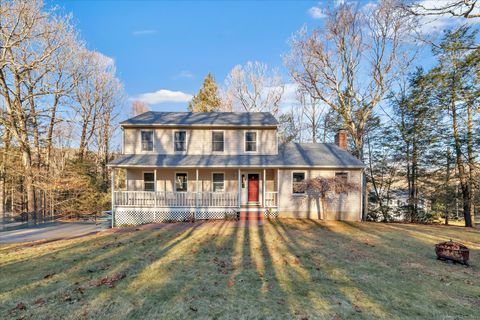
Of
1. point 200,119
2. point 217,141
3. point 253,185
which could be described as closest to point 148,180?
point 217,141

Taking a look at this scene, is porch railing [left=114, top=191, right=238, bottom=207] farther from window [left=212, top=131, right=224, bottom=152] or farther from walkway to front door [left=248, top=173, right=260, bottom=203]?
window [left=212, top=131, right=224, bottom=152]

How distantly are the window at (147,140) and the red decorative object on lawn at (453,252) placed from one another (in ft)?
47.2

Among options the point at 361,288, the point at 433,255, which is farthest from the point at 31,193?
the point at 433,255

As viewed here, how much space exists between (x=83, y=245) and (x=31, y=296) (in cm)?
445

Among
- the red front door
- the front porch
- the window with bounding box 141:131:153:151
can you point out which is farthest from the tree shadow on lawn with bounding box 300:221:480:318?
the window with bounding box 141:131:153:151

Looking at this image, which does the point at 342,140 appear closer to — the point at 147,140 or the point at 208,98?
the point at 147,140

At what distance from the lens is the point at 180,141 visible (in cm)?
1475

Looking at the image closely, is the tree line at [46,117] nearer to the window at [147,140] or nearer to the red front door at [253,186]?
the window at [147,140]

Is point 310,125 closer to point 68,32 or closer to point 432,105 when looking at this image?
point 432,105

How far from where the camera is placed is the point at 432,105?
1532cm

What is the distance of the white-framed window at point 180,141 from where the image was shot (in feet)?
48.3

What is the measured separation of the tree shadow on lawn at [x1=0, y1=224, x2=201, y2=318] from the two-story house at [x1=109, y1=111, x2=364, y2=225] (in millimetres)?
3722

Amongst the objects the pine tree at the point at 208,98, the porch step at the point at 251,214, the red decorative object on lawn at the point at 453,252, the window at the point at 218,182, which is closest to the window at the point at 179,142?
the window at the point at 218,182

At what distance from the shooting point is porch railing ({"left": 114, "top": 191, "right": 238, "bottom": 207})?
1316cm
